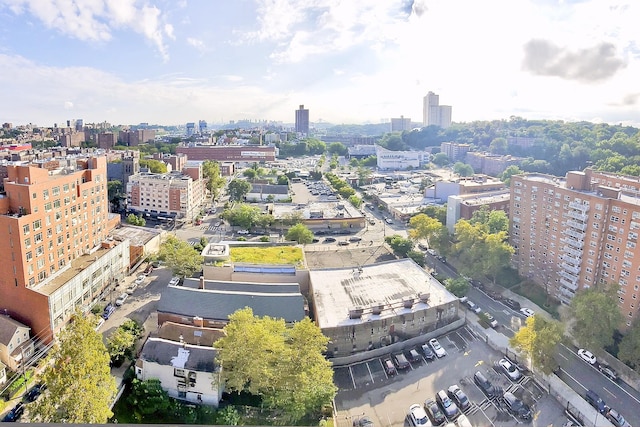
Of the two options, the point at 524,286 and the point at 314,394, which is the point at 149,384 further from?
the point at 524,286

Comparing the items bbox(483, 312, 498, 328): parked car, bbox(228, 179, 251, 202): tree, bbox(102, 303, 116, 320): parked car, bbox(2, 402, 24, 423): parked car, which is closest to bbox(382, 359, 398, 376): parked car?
bbox(483, 312, 498, 328): parked car

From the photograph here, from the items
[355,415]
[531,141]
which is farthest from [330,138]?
[355,415]

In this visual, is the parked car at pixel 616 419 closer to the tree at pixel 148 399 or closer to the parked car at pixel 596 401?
the parked car at pixel 596 401

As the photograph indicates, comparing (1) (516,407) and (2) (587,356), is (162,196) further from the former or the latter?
(2) (587,356)

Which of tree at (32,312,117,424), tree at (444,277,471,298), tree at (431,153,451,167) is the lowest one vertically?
tree at (444,277,471,298)

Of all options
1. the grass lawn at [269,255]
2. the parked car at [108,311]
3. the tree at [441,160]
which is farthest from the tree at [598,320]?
the tree at [441,160]

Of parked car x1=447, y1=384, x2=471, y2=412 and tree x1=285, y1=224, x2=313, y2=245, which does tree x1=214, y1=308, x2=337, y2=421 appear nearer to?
parked car x1=447, y1=384, x2=471, y2=412
